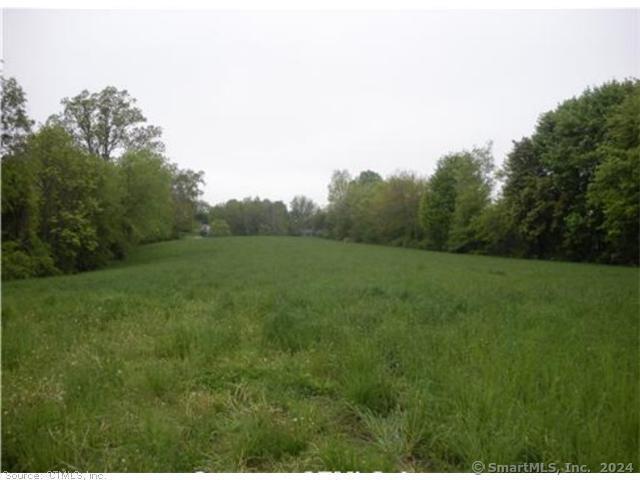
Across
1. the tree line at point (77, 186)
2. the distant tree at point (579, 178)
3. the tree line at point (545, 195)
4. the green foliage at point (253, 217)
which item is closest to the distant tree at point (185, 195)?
the tree line at point (77, 186)

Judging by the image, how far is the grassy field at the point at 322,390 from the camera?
3305mm

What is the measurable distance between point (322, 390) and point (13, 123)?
23244 millimetres

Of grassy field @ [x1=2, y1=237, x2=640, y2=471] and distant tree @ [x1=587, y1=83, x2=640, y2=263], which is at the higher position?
distant tree @ [x1=587, y1=83, x2=640, y2=263]

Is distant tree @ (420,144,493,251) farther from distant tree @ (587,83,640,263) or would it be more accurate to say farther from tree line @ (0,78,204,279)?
tree line @ (0,78,204,279)

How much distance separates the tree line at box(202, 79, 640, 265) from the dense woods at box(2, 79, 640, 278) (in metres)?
0.11

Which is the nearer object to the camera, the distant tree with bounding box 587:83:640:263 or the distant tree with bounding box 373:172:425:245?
the distant tree with bounding box 587:83:640:263

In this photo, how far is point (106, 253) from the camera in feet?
94.0

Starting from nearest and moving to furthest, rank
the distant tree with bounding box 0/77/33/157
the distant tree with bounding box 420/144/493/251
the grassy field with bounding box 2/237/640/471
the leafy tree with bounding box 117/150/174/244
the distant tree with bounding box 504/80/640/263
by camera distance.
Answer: the grassy field with bounding box 2/237/640/471, the distant tree with bounding box 0/77/33/157, the distant tree with bounding box 504/80/640/263, the leafy tree with bounding box 117/150/174/244, the distant tree with bounding box 420/144/493/251

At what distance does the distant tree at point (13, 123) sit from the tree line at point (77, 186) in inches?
2.0

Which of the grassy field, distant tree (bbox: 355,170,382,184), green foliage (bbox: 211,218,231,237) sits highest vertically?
distant tree (bbox: 355,170,382,184)

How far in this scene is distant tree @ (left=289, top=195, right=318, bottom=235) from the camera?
390 ft

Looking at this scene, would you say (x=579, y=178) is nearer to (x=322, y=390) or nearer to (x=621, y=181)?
(x=621, y=181)

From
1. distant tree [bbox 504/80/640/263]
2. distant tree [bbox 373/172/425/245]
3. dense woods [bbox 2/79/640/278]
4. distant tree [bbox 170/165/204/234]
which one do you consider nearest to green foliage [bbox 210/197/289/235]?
distant tree [bbox 170/165/204/234]

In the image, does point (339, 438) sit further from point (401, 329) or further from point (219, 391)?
point (401, 329)
